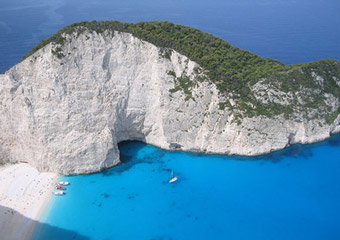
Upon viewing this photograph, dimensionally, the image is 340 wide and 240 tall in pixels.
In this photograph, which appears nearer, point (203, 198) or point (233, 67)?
point (203, 198)

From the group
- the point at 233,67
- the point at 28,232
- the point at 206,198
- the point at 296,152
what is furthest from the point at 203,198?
the point at 233,67

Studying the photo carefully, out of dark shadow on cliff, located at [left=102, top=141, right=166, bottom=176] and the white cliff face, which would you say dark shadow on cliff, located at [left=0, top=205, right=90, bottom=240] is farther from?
dark shadow on cliff, located at [left=102, top=141, right=166, bottom=176]

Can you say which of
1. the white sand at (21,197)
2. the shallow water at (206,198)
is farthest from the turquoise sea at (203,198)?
the white sand at (21,197)

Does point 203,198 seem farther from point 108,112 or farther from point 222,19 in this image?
point 222,19

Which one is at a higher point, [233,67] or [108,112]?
[233,67]

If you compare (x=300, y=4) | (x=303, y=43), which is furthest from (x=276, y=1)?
(x=303, y=43)

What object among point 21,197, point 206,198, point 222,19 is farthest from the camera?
point 222,19

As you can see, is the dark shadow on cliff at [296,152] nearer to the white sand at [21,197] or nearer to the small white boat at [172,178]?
the small white boat at [172,178]
